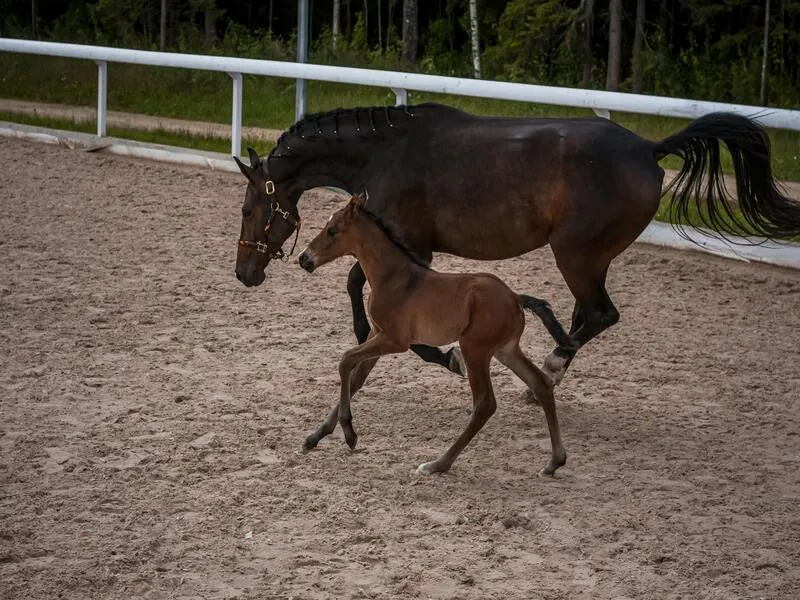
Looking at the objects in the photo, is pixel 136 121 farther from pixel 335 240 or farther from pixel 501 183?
pixel 335 240

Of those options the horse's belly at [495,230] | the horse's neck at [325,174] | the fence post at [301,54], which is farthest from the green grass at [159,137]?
the horse's belly at [495,230]

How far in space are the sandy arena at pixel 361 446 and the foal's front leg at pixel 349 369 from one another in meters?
0.09

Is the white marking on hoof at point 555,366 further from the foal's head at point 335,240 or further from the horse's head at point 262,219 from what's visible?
the horse's head at point 262,219

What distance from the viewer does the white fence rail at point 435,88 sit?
32.6 feet

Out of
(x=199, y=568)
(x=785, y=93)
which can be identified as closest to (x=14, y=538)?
(x=199, y=568)

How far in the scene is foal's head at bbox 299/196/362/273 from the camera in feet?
18.7

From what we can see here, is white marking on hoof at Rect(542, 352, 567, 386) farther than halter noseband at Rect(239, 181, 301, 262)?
No

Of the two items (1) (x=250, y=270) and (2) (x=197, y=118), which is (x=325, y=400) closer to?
(1) (x=250, y=270)

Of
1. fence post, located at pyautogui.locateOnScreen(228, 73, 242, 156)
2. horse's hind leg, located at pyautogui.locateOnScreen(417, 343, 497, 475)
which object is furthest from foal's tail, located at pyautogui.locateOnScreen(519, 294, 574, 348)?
fence post, located at pyautogui.locateOnScreen(228, 73, 242, 156)

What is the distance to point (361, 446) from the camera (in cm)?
600

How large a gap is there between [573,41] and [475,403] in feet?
63.5

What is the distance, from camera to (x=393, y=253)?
228 inches

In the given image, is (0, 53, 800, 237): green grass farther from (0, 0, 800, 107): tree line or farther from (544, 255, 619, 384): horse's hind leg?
(544, 255, 619, 384): horse's hind leg

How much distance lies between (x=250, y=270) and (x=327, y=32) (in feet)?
75.2
